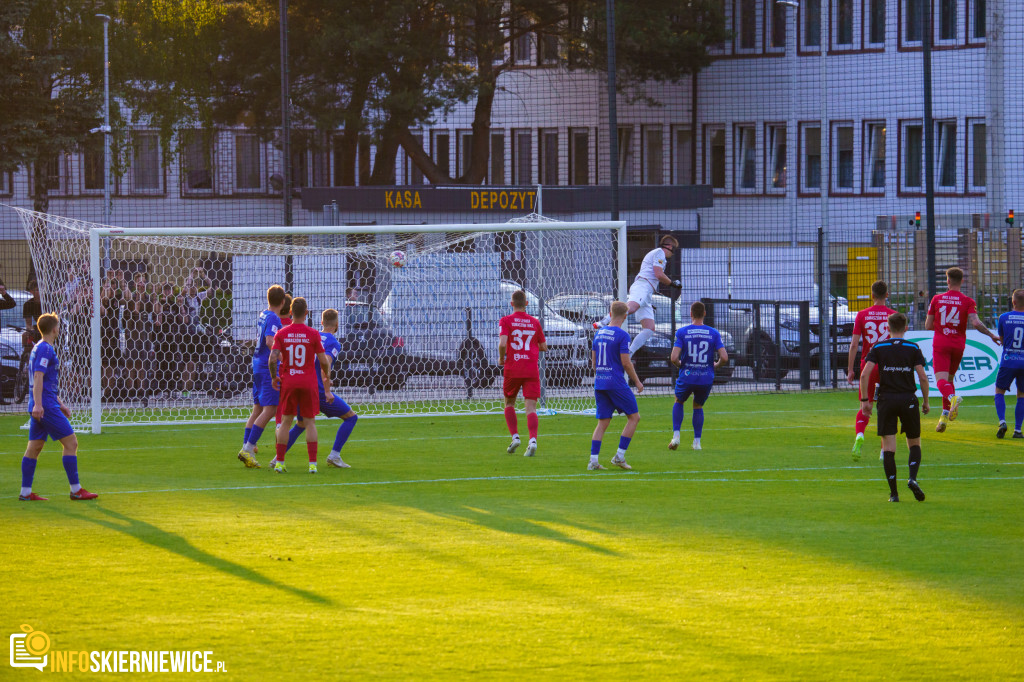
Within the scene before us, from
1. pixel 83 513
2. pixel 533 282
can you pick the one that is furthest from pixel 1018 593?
pixel 533 282

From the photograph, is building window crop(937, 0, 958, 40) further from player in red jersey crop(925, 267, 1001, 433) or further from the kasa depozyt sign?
player in red jersey crop(925, 267, 1001, 433)

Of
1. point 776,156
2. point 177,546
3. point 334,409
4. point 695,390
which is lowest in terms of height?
point 177,546

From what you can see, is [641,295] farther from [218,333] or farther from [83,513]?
[83,513]

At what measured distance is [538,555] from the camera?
8633mm

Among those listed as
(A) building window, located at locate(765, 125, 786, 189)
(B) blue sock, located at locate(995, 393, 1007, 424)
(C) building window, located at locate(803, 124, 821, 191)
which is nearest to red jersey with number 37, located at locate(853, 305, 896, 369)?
(B) blue sock, located at locate(995, 393, 1007, 424)

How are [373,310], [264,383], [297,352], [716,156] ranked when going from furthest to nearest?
[716,156], [373,310], [264,383], [297,352]

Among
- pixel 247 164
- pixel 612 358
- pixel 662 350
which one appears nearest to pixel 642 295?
pixel 662 350

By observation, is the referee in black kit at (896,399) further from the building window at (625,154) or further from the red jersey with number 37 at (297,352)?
the building window at (625,154)

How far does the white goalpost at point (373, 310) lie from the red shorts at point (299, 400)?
649 centimetres

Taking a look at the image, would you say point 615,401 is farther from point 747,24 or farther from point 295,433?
point 747,24

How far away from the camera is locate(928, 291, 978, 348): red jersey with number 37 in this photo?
51.6ft

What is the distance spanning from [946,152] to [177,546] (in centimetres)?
3442

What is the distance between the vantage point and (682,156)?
42344mm

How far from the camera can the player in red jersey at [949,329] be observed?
1566 cm
